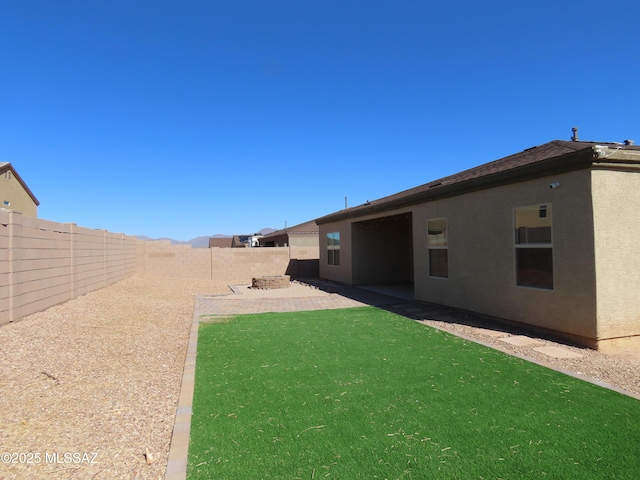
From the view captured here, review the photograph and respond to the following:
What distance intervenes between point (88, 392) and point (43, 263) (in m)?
4.75

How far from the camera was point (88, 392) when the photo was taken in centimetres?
470

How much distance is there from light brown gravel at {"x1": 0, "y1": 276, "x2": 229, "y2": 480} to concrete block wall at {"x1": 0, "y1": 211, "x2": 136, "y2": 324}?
0.37 metres

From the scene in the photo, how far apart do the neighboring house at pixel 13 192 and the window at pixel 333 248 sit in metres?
23.7

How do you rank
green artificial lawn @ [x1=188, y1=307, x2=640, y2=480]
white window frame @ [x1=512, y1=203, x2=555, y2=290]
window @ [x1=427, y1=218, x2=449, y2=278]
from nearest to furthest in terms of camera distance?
green artificial lawn @ [x1=188, y1=307, x2=640, y2=480] → white window frame @ [x1=512, y1=203, x2=555, y2=290] → window @ [x1=427, y1=218, x2=449, y2=278]

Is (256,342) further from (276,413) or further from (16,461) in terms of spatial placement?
(16,461)

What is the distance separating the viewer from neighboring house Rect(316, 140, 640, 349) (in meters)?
6.43

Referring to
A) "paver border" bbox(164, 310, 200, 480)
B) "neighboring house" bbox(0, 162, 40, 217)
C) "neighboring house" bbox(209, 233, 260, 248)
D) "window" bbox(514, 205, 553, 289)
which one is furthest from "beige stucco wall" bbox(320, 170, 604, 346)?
"neighboring house" bbox(209, 233, 260, 248)

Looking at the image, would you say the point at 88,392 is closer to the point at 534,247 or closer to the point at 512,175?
the point at 534,247

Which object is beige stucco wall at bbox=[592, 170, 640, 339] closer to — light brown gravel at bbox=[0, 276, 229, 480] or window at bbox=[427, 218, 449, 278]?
window at bbox=[427, 218, 449, 278]

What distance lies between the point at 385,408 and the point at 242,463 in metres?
1.66

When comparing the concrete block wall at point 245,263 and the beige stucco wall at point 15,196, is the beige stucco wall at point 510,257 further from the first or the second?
the beige stucco wall at point 15,196

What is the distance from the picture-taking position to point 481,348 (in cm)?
661

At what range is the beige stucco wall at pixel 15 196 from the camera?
30281 mm

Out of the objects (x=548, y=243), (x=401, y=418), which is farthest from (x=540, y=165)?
(x=401, y=418)
